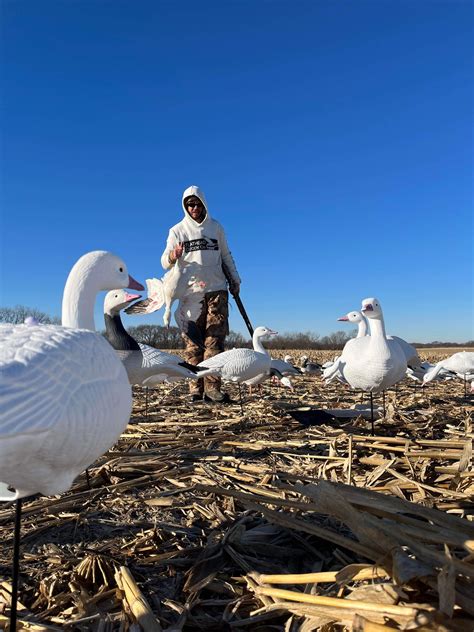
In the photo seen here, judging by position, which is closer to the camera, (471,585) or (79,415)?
(471,585)

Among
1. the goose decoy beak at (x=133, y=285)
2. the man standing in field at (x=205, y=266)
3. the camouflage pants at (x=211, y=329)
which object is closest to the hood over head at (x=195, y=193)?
the man standing in field at (x=205, y=266)

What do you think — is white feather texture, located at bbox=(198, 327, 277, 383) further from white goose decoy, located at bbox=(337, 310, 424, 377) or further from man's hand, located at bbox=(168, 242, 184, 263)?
white goose decoy, located at bbox=(337, 310, 424, 377)

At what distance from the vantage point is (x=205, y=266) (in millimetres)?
7203

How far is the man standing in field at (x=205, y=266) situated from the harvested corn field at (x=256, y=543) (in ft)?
10.6

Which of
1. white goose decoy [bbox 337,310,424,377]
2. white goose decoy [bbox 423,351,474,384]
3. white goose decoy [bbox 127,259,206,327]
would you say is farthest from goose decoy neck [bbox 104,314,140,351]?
white goose decoy [bbox 423,351,474,384]

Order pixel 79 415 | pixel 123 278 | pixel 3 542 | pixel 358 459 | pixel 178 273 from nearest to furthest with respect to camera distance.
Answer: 1. pixel 79 415
2. pixel 3 542
3. pixel 123 278
4. pixel 358 459
5. pixel 178 273

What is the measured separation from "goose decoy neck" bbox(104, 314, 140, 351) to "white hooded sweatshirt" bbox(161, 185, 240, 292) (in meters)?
2.29

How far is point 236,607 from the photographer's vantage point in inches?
72.5

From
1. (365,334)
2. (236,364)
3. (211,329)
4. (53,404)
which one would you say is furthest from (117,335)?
(365,334)

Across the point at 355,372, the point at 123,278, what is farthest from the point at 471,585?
the point at 355,372

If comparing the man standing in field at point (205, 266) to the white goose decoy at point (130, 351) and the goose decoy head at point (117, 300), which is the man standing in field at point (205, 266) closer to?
the white goose decoy at point (130, 351)

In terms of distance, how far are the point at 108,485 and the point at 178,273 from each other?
4.19 metres

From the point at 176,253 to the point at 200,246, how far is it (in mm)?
429

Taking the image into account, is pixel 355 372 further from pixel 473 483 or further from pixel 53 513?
pixel 53 513
